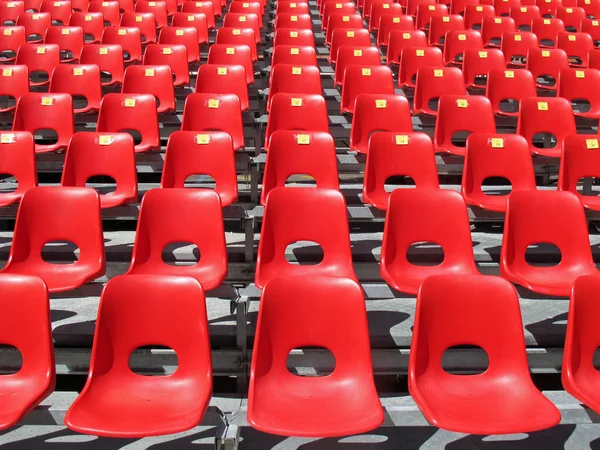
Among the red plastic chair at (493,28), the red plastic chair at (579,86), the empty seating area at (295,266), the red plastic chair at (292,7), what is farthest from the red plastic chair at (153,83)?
the red plastic chair at (493,28)

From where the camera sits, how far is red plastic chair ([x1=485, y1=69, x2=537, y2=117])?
5141 mm

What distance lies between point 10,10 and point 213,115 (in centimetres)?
398

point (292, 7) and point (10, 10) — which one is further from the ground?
point (292, 7)

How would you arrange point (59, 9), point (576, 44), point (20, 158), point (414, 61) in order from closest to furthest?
point (20, 158) → point (414, 61) → point (576, 44) → point (59, 9)

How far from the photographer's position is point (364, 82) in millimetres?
5125

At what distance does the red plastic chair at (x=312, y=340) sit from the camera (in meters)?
2.42

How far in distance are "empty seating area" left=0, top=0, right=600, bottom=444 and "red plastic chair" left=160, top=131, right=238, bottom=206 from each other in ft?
0.04

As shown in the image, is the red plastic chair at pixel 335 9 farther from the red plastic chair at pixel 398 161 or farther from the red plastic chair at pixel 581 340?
the red plastic chair at pixel 581 340

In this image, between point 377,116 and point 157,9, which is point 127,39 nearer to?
point 157,9

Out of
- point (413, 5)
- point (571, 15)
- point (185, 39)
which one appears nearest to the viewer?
point (185, 39)

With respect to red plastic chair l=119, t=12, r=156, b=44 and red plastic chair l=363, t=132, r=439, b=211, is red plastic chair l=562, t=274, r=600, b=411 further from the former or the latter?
red plastic chair l=119, t=12, r=156, b=44

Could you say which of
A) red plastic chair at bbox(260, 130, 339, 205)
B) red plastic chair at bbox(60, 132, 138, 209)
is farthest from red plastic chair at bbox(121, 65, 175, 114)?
red plastic chair at bbox(260, 130, 339, 205)

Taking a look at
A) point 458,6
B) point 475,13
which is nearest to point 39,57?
point 475,13

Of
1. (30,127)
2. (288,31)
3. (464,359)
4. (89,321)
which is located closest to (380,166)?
(464,359)
